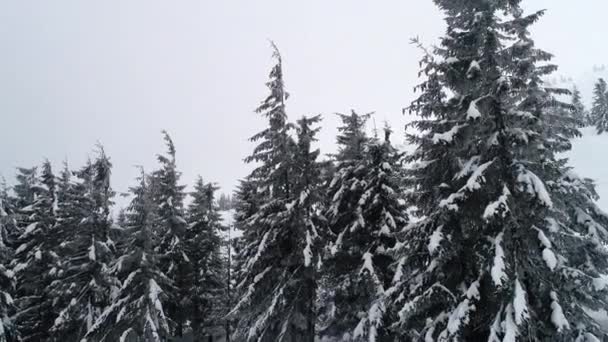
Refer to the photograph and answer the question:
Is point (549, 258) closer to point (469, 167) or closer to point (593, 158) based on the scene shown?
point (469, 167)

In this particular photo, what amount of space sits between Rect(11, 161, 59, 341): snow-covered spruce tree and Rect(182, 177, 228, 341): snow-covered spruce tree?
826 centimetres

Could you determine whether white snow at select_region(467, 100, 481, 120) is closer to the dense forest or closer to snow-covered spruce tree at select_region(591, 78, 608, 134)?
the dense forest

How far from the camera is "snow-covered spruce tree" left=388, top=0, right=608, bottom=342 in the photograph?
950 centimetres

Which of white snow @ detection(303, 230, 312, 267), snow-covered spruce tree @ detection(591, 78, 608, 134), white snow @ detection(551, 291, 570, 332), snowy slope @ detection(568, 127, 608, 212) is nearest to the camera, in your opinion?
white snow @ detection(551, 291, 570, 332)

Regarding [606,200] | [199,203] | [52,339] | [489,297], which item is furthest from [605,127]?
[52,339]

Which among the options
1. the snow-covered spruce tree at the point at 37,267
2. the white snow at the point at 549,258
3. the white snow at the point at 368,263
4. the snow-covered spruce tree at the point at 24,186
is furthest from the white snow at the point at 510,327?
the snow-covered spruce tree at the point at 24,186

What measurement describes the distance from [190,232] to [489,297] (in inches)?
950

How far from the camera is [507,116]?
10289 millimetres

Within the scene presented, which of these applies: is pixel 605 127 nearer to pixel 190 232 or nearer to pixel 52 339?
pixel 190 232

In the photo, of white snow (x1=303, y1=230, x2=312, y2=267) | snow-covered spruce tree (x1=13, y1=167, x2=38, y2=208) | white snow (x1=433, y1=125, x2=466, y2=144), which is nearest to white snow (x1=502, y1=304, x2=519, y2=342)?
white snow (x1=433, y1=125, x2=466, y2=144)

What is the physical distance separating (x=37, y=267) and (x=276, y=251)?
55.5 ft

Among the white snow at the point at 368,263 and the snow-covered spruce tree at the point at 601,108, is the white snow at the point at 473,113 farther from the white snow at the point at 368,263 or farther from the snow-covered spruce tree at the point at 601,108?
the snow-covered spruce tree at the point at 601,108

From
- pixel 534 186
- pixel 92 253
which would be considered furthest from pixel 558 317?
pixel 92 253

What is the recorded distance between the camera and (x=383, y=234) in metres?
15.9
